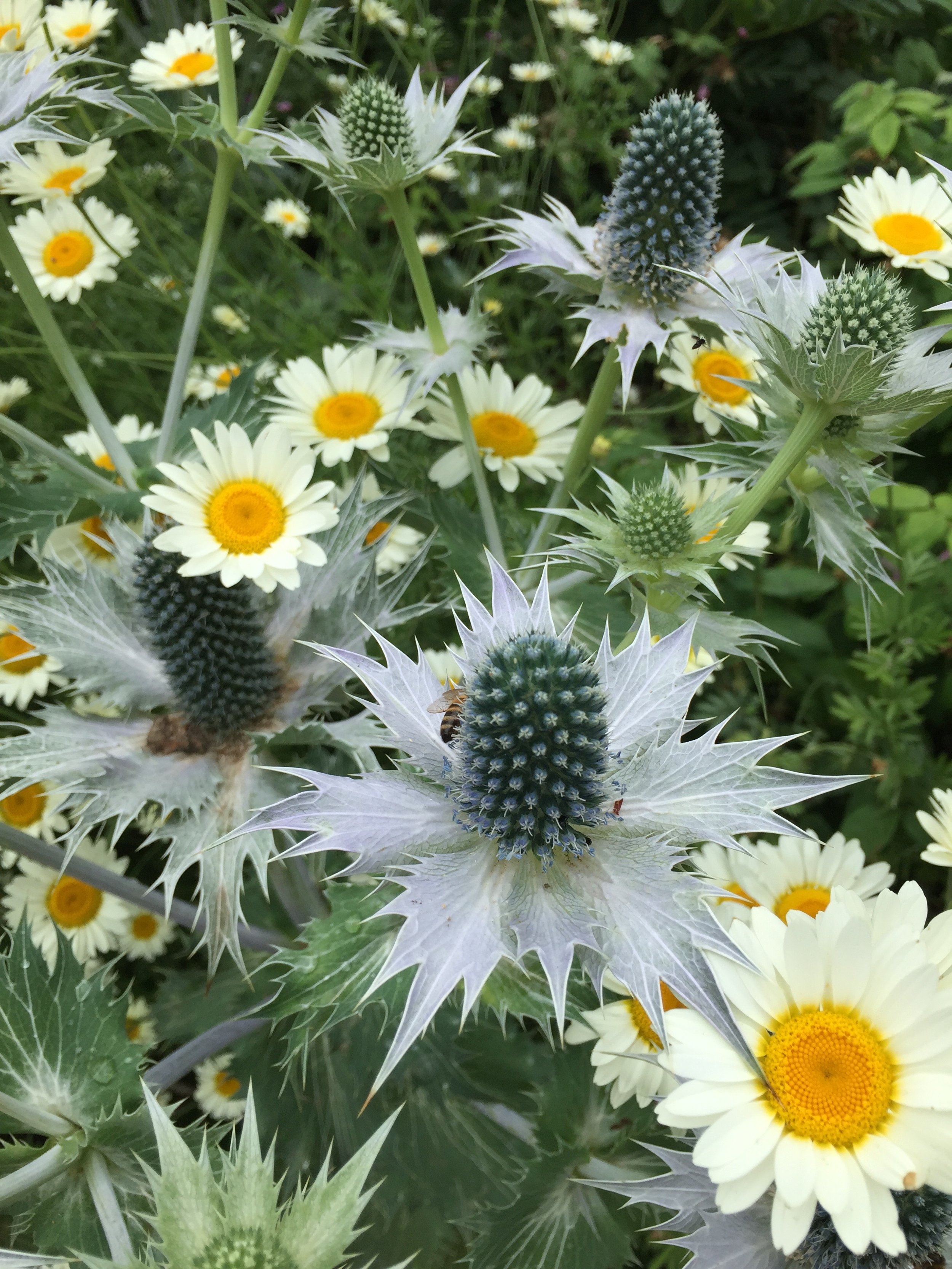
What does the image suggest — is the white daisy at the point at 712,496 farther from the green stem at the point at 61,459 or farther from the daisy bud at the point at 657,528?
the green stem at the point at 61,459

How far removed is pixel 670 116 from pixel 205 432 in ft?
3.05

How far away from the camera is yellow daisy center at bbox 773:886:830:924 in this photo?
1.20 m

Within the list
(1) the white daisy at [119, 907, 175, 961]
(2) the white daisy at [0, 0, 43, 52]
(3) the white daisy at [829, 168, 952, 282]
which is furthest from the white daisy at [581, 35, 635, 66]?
(1) the white daisy at [119, 907, 175, 961]

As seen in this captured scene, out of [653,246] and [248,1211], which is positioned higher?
[653,246]

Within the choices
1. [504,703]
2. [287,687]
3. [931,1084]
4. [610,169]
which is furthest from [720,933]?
[610,169]

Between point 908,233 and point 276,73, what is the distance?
1.08 m

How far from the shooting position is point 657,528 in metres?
1.15

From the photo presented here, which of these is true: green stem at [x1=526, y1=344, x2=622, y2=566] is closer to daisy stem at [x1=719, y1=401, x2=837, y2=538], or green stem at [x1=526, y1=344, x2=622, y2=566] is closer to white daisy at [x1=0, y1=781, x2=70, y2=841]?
daisy stem at [x1=719, y1=401, x2=837, y2=538]

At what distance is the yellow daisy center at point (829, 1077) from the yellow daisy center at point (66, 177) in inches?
70.5

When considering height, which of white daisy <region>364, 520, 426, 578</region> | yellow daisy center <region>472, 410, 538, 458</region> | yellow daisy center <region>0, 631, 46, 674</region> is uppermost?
yellow daisy center <region>472, 410, 538, 458</region>

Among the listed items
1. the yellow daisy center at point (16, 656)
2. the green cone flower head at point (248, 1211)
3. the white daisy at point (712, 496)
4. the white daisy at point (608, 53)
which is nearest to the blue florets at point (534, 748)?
the green cone flower head at point (248, 1211)

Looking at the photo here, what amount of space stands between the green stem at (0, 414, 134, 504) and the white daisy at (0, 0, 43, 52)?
58cm

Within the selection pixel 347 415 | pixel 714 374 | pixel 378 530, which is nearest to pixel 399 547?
pixel 378 530

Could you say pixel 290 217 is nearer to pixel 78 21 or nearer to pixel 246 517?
pixel 78 21
